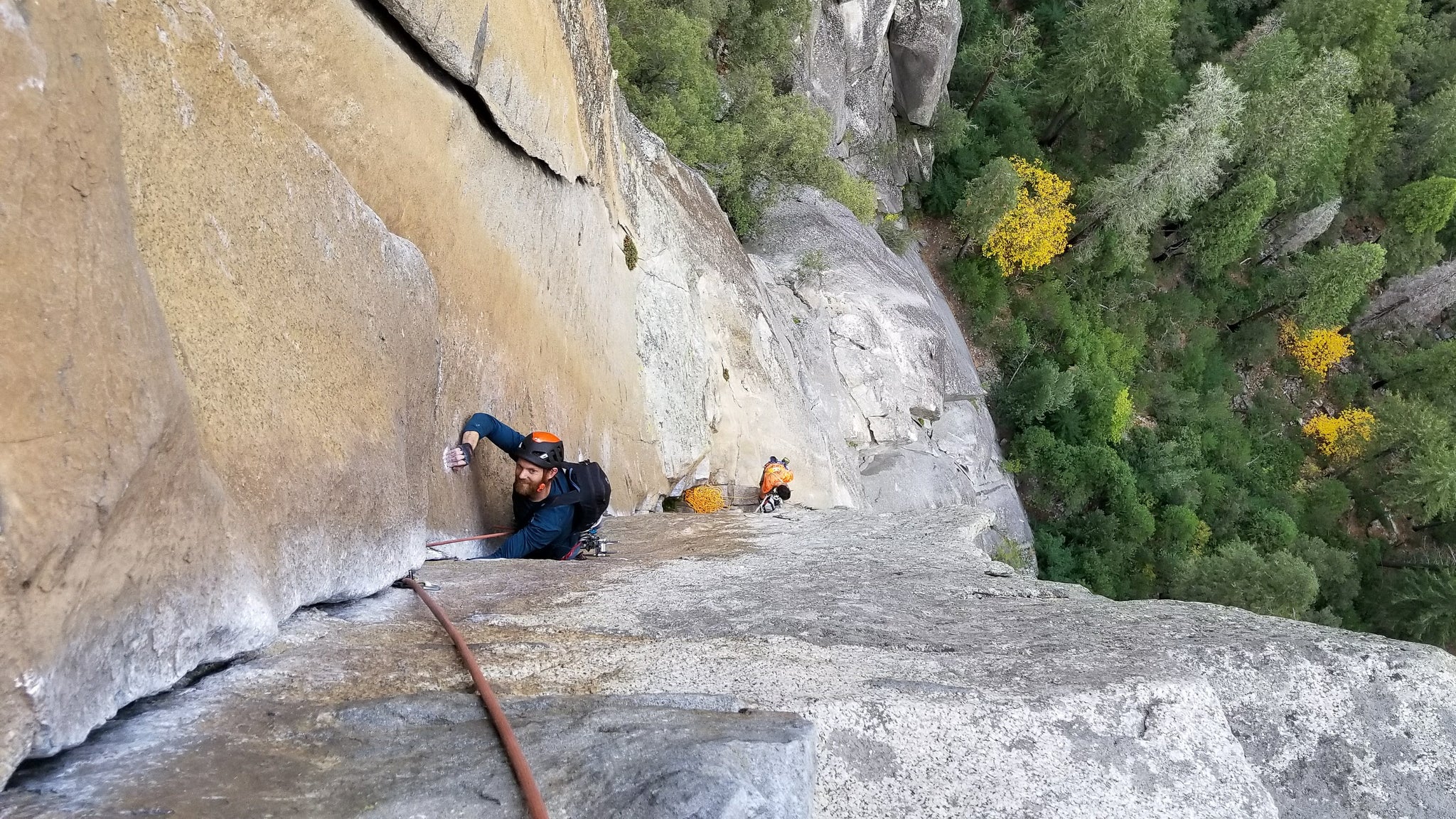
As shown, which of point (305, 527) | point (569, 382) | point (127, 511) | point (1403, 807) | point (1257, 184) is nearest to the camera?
point (127, 511)

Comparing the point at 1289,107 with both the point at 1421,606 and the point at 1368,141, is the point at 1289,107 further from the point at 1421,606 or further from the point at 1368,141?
the point at 1421,606

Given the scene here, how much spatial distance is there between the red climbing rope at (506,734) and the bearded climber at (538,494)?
2.76m

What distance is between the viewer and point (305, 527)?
13.2ft

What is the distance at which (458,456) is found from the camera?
20.3 ft

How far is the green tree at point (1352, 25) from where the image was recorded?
31172 millimetres

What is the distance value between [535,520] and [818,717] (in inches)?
165

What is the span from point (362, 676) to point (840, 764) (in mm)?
2039

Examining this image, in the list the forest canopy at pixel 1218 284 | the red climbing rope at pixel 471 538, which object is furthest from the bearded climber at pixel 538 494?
the forest canopy at pixel 1218 284

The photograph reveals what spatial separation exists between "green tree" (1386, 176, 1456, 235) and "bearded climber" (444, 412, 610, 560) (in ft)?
140

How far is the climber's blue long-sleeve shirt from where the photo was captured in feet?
22.0

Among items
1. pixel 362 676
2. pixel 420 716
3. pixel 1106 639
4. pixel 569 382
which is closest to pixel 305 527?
pixel 362 676

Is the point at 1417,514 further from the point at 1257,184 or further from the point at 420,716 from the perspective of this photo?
the point at 420,716

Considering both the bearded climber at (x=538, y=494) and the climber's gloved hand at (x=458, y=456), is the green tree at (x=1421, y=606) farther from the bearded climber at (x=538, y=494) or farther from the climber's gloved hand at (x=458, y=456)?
the climber's gloved hand at (x=458, y=456)

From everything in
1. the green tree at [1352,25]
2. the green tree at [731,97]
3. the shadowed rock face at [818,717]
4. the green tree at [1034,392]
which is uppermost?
the green tree at [1352,25]
